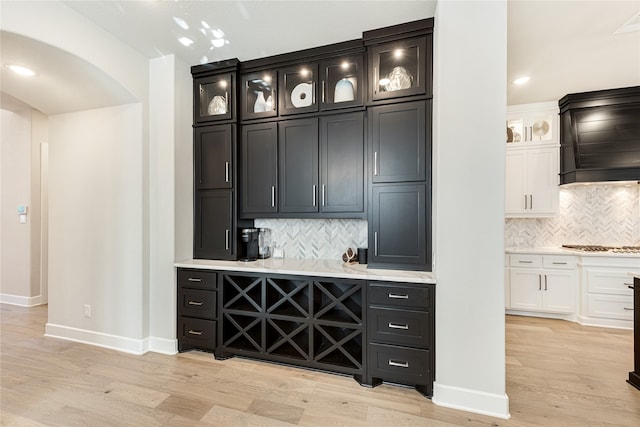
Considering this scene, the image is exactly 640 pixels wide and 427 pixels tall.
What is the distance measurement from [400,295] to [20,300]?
5643mm

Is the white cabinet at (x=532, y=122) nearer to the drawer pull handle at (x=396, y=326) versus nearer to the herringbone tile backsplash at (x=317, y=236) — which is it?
the herringbone tile backsplash at (x=317, y=236)

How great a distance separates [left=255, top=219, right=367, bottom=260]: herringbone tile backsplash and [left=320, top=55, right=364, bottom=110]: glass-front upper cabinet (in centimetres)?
120

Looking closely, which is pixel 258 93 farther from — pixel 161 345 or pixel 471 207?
pixel 161 345

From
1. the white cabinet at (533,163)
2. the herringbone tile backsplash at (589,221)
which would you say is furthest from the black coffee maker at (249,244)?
the herringbone tile backsplash at (589,221)

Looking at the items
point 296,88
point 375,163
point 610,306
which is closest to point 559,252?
point 610,306

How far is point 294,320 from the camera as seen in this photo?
2490mm

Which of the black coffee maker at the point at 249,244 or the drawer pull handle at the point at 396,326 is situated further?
the black coffee maker at the point at 249,244

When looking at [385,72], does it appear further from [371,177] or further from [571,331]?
[571,331]

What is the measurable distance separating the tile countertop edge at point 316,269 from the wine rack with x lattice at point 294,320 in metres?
0.06

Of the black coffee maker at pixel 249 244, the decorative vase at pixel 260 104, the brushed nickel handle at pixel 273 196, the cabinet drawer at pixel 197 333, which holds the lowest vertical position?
the cabinet drawer at pixel 197 333

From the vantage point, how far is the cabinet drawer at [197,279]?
2746 millimetres

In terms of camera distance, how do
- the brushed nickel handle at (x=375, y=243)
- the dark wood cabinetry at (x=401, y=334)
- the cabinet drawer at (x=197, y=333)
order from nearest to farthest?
the dark wood cabinetry at (x=401, y=334) < the brushed nickel handle at (x=375, y=243) < the cabinet drawer at (x=197, y=333)

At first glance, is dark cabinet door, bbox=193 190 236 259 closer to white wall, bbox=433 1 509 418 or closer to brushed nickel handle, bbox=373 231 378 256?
brushed nickel handle, bbox=373 231 378 256

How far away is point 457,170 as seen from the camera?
6.66 feet
